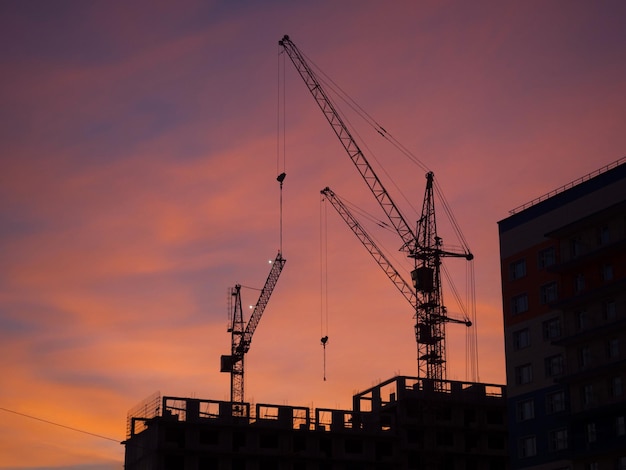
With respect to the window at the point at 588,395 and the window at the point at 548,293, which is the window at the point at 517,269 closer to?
the window at the point at 548,293

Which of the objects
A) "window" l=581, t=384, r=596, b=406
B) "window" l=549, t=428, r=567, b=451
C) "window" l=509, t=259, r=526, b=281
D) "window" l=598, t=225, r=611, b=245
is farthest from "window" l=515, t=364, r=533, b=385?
"window" l=598, t=225, r=611, b=245

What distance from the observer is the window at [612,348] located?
376 ft

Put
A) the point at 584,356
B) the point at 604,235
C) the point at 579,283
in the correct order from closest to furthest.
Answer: the point at 604,235 → the point at 584,356 → the point at 579,283

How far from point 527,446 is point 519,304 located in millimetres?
16879

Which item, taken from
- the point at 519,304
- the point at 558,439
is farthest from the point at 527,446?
the point at 519,304

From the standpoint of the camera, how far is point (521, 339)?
5017 inches

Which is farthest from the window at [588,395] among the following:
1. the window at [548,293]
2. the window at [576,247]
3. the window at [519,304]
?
the window at [576,247]

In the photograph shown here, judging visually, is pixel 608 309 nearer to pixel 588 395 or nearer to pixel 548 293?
pixel 548 293

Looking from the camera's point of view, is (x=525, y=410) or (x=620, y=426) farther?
(x=525, y=410)

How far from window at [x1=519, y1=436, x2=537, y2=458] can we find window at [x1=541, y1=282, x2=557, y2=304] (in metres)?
16.0

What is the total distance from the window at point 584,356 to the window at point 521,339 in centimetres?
856

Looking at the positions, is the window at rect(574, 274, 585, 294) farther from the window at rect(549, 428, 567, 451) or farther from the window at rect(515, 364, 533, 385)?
the window at rect(549, 428, 567, 451)

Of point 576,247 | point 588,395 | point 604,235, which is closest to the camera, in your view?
point 588,395

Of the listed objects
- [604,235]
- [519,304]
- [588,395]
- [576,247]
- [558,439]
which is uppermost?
[604,235]
